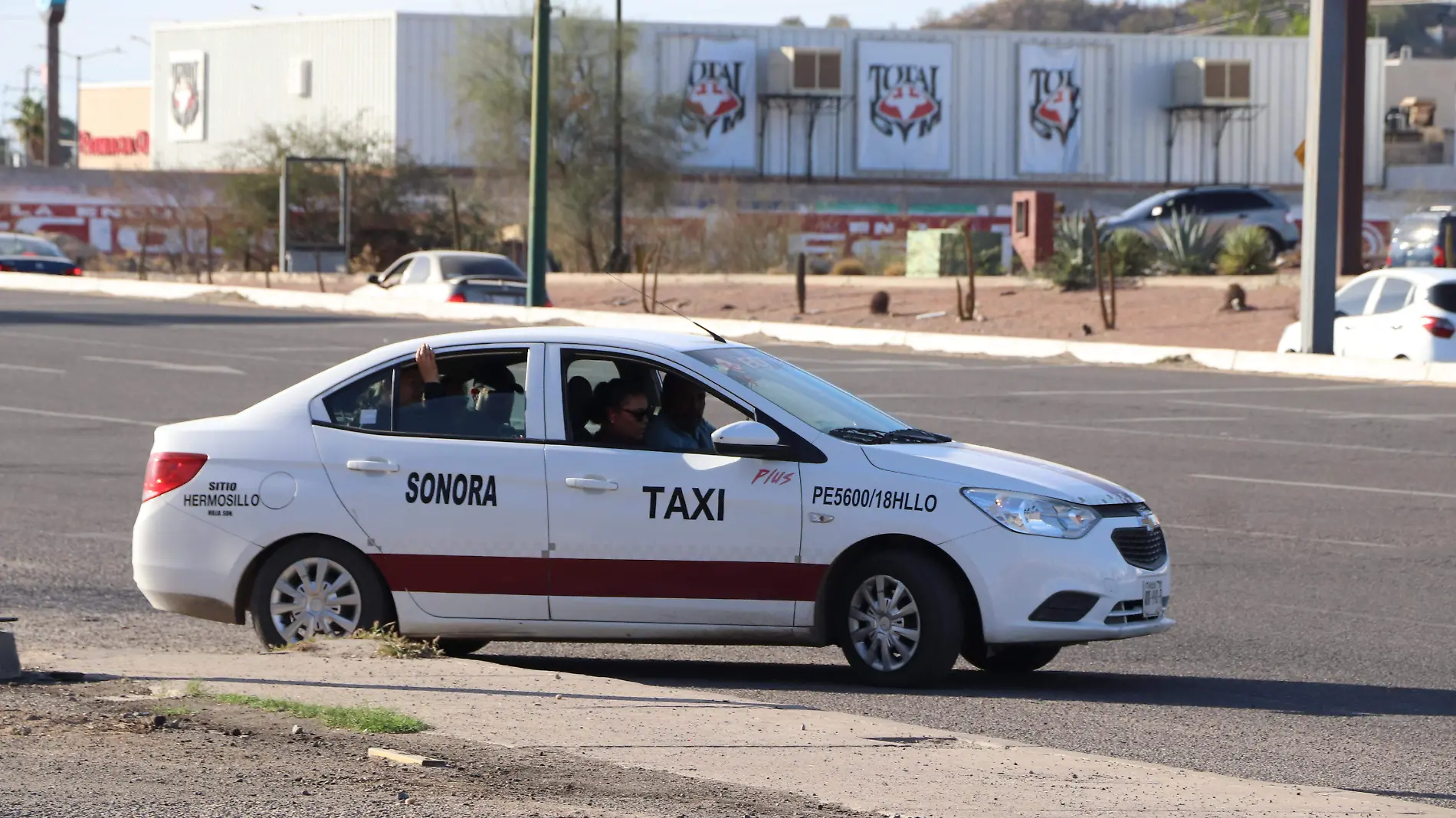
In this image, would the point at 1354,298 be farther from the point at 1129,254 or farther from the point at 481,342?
the point at 481,342

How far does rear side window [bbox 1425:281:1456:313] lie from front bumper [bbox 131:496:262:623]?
57.3 ft

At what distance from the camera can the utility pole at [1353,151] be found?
32938mm

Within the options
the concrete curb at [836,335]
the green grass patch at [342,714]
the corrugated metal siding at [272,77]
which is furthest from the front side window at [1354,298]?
the corrugated metal siding at [272,77]

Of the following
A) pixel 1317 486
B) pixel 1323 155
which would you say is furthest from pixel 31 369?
pixel 1323 155

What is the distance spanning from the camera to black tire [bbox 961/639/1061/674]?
8.46 meters

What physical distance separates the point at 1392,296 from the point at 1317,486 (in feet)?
33.1

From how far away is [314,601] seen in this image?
844cm

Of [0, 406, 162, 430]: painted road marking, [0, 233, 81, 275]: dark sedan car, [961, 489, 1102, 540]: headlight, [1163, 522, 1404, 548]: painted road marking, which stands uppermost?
[0, 233, 81, 275]: dark sedan car

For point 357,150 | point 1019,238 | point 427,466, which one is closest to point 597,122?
point 357,150

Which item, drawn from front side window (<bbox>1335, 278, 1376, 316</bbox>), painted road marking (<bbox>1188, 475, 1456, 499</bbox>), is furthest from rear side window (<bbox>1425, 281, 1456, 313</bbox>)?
painted road marking (<bbox>1188, 475, 1456, 499</bbox>)

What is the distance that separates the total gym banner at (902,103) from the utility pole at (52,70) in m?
33.1

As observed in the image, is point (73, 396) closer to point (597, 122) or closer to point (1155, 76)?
point (597, 122)

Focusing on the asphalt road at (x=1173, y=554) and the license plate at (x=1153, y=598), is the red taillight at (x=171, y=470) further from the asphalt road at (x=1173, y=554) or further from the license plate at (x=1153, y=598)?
the license plate at (x=1153, y=598)

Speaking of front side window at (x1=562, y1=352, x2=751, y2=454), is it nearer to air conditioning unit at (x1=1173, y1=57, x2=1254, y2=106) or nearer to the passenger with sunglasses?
the passenger with sunglasses
